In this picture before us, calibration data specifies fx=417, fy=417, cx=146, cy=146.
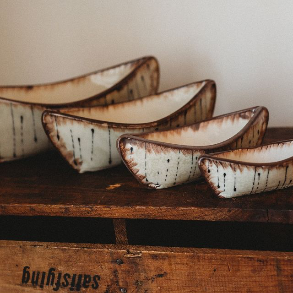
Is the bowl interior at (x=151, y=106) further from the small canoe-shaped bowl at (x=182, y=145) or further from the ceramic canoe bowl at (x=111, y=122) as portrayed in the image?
the small canoe-shaped bowl at (x=182, y=145)

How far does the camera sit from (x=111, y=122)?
25.0 inches

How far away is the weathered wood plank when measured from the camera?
0.54 metres

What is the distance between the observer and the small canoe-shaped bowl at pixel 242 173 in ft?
1.70

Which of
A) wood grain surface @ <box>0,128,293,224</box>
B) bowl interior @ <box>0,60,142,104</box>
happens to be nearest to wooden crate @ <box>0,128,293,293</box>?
wood grain surface @ <box>0,128,293,224</box>

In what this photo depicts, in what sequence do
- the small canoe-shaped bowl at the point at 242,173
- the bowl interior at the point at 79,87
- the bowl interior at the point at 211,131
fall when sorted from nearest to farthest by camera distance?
the small canoe-shaped bowl at the point at 242,173
the bowl interior at the point at 211,131
the bowl interior at the point at 79,87

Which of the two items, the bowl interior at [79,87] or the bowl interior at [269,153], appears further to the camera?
the bowl interior at [79,87]

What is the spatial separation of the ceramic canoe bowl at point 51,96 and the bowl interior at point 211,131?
0.61ft

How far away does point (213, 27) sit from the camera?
0.87 m

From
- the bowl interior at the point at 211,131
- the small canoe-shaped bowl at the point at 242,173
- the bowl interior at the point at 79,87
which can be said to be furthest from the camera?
the bowl interior at the point at 79,87

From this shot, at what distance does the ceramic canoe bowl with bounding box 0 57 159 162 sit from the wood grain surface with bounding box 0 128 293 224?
57mm

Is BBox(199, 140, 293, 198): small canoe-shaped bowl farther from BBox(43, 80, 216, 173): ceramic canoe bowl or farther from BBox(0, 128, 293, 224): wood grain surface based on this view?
BBox(43, 80, 216, 173): ceramic canoe bowl

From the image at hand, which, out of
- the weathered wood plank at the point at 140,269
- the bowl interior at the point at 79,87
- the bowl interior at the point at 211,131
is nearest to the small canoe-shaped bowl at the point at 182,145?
the bowl interior at the point at 211,131

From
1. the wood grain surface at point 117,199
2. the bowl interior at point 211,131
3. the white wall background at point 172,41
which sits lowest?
the wood grain surface at point 117,199

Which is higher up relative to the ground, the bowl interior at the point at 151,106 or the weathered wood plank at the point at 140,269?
the bowl interior at the point at 151,106
